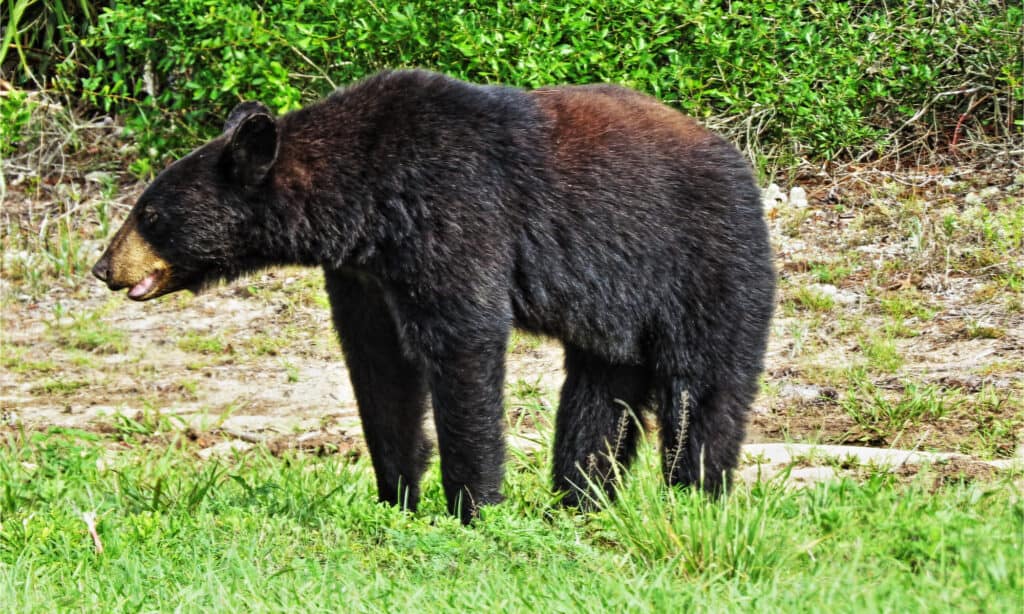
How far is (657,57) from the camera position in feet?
28.6

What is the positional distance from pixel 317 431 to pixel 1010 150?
5.08m

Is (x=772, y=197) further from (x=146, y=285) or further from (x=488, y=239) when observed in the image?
(x=146, y=285)

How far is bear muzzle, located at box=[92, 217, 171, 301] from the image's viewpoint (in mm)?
5129

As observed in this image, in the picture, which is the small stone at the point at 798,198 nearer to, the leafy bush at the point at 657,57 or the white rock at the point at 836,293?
the leafy bush at the point at 657,57

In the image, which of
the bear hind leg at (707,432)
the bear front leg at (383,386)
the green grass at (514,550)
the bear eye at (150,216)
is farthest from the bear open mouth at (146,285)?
the bear hind leg at (707,432)

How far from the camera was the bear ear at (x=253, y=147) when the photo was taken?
4.91 metres

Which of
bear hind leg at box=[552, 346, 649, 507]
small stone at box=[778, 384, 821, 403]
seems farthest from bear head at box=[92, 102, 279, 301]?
small stone at box=[778, 384, 821, 403]

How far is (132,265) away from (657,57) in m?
4.52

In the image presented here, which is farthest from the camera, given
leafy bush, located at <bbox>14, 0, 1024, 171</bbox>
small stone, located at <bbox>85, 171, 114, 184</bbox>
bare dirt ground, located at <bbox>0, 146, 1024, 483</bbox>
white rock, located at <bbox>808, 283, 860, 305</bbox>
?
small stone, located at <bbox>85, 171, 114, 184</bbox>

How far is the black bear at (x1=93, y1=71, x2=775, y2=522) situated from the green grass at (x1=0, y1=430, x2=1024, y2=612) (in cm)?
40

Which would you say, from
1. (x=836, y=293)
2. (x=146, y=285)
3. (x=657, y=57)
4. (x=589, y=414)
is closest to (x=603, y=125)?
(x=589, y=414)

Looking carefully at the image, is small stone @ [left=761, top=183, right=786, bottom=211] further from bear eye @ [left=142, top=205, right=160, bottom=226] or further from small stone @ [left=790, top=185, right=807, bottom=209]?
bear eye @ [left=142, top=205, right=160, bottom=226]

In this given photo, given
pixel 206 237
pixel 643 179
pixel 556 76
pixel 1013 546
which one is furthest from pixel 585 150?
pixel 556 76

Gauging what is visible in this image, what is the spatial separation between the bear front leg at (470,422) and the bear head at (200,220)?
90cm
